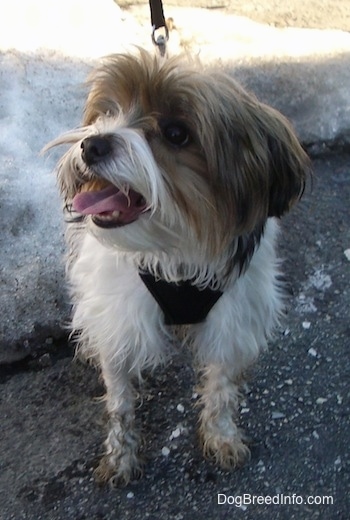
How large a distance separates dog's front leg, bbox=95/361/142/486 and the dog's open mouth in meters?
0.91

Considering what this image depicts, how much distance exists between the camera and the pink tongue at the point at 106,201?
211 cm

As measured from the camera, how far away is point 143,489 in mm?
2930

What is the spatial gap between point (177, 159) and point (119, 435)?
1.32 metres

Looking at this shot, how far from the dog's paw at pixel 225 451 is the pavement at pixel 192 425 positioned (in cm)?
3

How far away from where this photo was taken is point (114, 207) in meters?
2.11

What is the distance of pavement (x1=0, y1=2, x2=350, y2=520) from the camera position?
2863 millimetres

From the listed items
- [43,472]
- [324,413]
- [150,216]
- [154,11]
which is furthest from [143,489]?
[154,11]

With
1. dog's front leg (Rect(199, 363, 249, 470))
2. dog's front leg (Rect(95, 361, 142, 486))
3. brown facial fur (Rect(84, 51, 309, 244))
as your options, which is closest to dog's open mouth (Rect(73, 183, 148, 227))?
brown facial fur (Rect(84, 51, 309, 244))

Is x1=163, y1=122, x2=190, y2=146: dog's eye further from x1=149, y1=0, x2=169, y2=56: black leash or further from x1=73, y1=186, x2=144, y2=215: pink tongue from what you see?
x1=149, y1=0, x2=169, y2=56: black leash

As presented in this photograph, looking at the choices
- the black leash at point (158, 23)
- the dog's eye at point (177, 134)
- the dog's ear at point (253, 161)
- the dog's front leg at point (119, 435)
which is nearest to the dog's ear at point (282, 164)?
the dog's ear at point (253, 161)

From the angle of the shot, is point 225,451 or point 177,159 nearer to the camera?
point 177,159

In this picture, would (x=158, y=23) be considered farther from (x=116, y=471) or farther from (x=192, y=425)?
(x=116, y=471)

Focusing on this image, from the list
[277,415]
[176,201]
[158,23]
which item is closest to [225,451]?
[277,415]

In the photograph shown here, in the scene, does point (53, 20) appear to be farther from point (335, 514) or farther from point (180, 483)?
point (335, 514)
